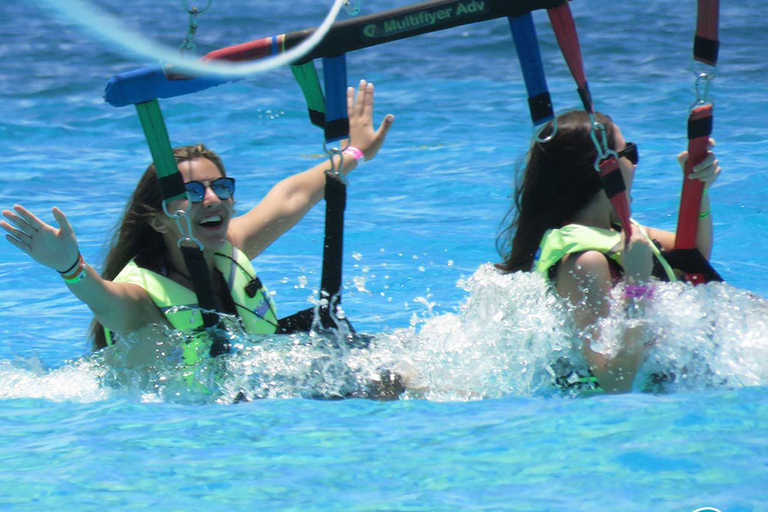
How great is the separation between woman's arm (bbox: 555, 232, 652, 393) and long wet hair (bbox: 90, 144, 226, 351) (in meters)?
1.38

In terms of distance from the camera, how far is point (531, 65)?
3.50 metres

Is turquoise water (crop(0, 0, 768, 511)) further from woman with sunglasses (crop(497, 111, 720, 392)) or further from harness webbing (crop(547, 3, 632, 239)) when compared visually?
harness webbing (crop(547, 3, 632, 239))

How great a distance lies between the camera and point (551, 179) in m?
3.69

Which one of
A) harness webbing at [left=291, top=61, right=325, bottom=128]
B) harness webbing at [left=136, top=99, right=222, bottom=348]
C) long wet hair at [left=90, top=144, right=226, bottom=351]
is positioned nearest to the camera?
harness webbing at [left=136, top=99, right=222, bottom=348]

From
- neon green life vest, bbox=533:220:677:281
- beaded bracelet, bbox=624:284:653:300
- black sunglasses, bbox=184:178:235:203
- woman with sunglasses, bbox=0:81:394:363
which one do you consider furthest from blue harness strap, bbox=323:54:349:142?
beaded bracelet, bbox=624:284:653:300

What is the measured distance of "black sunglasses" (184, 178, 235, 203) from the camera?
12.4 feet

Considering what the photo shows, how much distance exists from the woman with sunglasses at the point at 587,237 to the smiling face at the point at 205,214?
1106mm

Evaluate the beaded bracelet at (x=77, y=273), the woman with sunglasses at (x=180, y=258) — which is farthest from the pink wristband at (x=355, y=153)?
the beaded bracelet at (x=77, y=273)

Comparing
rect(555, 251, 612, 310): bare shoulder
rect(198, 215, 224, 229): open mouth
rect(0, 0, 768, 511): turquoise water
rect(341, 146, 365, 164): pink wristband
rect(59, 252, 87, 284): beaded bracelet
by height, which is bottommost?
rect(0, 0, 768, 511): turquoise water

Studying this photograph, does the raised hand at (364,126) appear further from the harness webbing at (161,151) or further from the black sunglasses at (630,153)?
the black sunglasses at (630,153)

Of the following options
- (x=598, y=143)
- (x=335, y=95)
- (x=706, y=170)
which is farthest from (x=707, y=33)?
(x=335, y=95)

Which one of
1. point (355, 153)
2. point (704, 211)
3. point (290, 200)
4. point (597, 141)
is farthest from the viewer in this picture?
point (290, 200)

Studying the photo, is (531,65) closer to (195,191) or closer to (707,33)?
(707,33)

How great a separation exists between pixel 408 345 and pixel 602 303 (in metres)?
0.86
